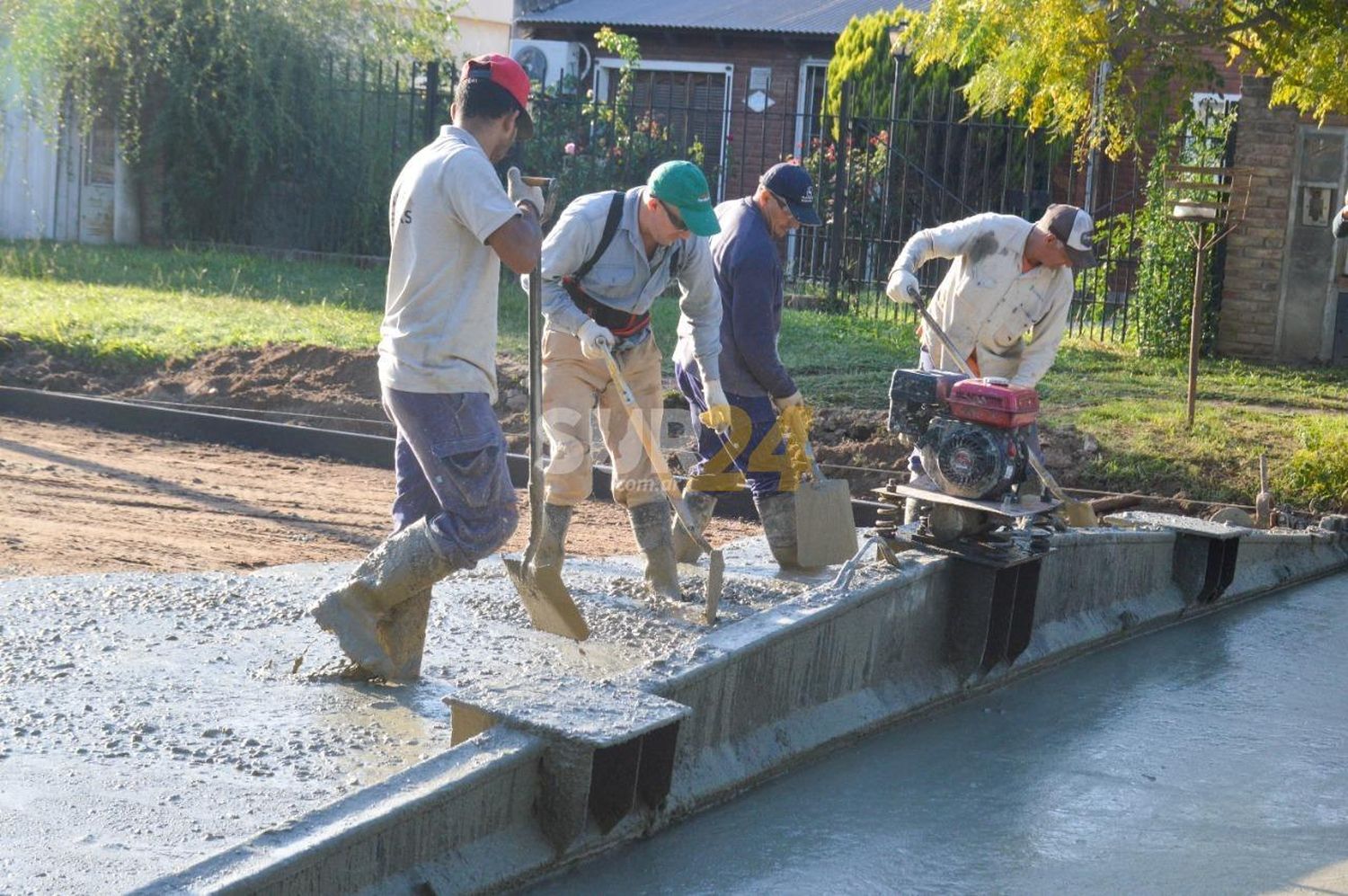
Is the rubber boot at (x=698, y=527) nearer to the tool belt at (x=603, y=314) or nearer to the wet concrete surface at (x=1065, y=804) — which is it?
the tool belt at (x=603, y=314)

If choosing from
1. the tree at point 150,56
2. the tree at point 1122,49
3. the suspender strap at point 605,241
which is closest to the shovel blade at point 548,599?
the suspender strap at point 605,241

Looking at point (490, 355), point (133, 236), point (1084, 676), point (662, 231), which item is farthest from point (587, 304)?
point (133, 236)

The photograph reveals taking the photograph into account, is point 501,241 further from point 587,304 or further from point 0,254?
point 0,254

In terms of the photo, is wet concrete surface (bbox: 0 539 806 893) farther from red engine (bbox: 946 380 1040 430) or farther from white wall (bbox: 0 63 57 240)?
white wall (bbox: 0 63 57 240)

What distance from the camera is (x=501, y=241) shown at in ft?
15.4

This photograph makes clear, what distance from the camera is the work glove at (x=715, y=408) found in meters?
6.38

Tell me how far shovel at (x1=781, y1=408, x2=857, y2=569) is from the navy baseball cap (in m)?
0.80

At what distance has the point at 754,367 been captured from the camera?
6777mm

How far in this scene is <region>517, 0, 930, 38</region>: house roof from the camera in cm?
2384

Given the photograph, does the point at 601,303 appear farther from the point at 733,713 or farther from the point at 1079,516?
the point at 1079,516

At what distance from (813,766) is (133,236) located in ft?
52.7

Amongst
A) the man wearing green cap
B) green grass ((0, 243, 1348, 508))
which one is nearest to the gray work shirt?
the man wearing green cap

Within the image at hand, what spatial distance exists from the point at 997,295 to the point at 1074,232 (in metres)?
0.46

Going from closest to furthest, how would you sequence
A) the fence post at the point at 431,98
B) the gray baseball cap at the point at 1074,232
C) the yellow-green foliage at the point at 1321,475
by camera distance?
1. the gray baseball cap at the point at 1074,232
2. the yellow-green foliage at the point at 1321,475
3. the fence post at the point at 431,98
